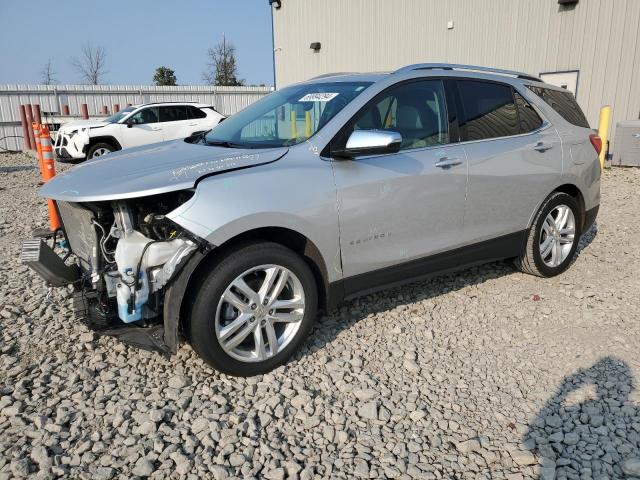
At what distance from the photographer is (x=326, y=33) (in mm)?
18234

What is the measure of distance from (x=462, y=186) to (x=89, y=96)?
22302 mm

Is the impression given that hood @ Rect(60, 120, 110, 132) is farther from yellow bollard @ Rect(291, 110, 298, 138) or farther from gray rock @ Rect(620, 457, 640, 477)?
gray rock @ Rect(620, 457, 640, 477)

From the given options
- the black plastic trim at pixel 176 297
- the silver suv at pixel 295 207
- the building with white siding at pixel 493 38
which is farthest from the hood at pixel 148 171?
the building with white siding at pixel 493 38

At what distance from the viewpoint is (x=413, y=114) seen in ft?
12.0

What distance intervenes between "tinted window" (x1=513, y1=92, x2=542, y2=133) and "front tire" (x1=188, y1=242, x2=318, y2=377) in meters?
2.37

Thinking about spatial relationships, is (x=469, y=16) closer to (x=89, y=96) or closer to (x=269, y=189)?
(x=269, y=189)

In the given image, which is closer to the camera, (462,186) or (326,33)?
(462,186)

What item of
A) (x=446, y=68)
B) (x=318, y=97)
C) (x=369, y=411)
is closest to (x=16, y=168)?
(x=318, y=97)

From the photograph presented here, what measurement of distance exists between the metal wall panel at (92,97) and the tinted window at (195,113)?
932 cm

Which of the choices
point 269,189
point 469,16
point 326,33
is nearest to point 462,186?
point 269,189

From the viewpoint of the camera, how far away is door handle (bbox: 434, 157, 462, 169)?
11.9 ft

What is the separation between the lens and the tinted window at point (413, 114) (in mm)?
3467

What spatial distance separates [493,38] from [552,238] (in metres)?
10.6

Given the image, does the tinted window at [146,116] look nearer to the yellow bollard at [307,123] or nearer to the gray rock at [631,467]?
the yellow bollard at [307,123]
